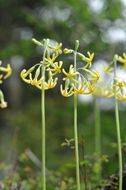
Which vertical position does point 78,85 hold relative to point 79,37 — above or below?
below

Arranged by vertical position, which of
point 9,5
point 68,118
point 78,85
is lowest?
point 78,85

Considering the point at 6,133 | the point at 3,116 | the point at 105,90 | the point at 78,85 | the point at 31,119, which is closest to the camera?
the point at 78,85

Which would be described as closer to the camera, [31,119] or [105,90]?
[105,90]

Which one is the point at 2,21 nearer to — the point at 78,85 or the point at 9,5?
the point at 9,5

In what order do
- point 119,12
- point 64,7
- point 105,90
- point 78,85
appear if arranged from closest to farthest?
point 78,85 → point 105,90 → point 119,12 → point 64,7

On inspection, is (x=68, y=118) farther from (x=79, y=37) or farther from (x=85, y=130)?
(x=79, y=37)

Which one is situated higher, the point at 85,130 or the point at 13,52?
the point at 13,52

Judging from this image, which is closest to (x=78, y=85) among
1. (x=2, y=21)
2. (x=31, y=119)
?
(x=31, y=119)

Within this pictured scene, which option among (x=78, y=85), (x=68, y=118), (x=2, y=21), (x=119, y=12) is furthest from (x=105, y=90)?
(x=2, y=21)

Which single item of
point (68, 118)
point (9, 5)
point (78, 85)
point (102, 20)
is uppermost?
point (9, 5)
